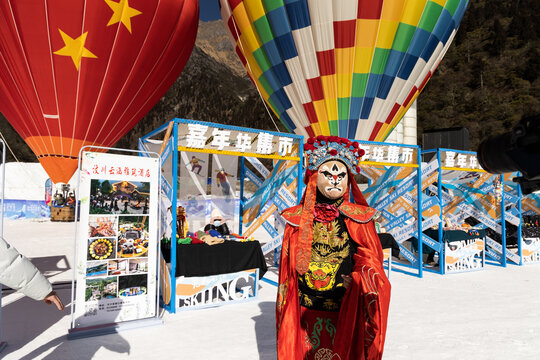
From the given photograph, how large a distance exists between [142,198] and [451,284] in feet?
20.5

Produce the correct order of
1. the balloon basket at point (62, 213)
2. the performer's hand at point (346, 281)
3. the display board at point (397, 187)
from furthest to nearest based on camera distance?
the balloon basket at point (62, 213) → the display board at point (397, 187) → the performer's hand at point (346, 281)

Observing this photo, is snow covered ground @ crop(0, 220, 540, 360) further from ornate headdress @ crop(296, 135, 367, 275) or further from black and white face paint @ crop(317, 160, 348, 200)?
black and white face paint @ crop(317, 160, 348, 200)

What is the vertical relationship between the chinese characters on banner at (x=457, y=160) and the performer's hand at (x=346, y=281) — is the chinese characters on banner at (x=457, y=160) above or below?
above

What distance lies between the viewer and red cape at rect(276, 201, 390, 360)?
110 inches

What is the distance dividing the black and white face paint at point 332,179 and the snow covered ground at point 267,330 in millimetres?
2030

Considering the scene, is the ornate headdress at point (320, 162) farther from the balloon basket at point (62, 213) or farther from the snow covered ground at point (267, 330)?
the balloon basket at point (62, 213)

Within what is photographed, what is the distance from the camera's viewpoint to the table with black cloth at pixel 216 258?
5668mm

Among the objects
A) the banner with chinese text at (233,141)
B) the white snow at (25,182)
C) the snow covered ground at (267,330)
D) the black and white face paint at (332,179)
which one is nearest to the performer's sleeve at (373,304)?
the black and white face paint at (332,179)

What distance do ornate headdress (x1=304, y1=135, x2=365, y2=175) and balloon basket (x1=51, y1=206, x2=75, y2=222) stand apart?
73.4 ft

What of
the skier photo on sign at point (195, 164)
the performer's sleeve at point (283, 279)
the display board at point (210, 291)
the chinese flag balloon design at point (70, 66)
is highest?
the chinese flag balloon design at point (70, 66)

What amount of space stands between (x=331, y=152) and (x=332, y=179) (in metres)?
0.25

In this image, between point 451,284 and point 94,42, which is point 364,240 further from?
point 94,42

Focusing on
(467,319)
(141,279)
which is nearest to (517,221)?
(467,319)

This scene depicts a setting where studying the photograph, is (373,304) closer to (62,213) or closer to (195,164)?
(195,164)
